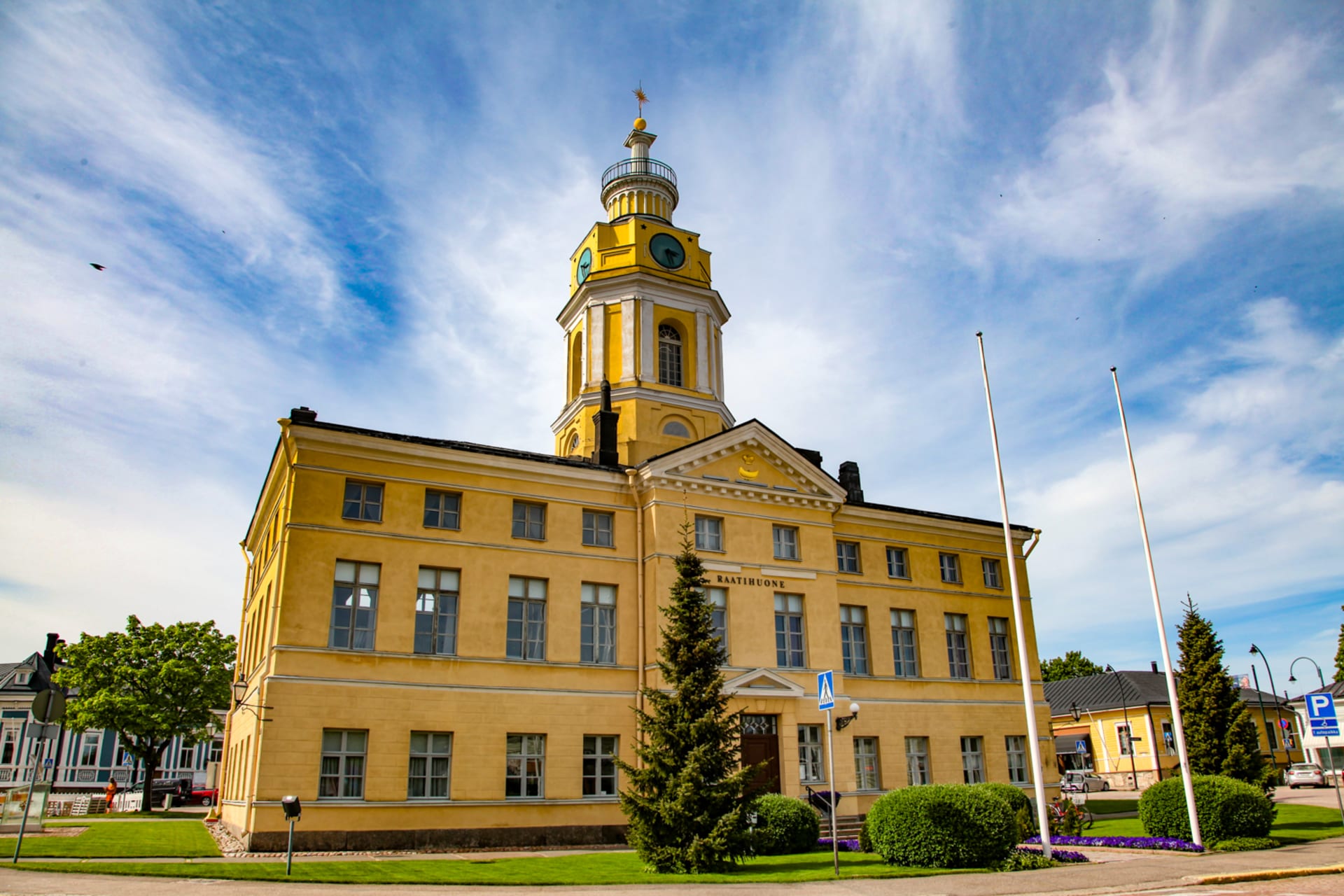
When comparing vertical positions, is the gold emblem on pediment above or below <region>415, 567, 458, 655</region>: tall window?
above

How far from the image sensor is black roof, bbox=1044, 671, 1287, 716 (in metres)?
56.6

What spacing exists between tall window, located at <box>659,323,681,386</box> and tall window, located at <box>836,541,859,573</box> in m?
8.47

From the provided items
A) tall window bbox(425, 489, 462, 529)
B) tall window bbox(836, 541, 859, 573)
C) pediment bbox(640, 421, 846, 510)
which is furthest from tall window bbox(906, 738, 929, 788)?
tall window bbox(425, 489, 462, 529)

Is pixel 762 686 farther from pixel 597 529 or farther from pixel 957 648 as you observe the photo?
pixel 957 648

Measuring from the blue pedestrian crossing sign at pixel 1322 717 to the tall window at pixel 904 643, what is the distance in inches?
482

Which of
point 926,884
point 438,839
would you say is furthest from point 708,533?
point 926,884

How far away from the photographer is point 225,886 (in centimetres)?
1384

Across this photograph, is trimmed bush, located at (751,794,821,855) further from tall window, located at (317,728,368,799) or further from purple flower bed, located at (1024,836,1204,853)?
tall window, located at (317,728,368,799)

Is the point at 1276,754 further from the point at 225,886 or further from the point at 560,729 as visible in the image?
the point at 225,886

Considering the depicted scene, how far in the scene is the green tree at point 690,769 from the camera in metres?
17.5

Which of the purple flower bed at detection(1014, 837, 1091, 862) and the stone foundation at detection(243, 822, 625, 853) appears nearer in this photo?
the purple flower bed at detection(1014, 837, 1091, 862)

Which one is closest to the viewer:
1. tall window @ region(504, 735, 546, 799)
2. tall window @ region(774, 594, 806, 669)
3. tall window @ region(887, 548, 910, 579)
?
tall window @ region(504, 735, 546, 799)

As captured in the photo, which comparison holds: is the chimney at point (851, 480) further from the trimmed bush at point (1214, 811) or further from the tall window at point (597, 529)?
the trimmed bush at point (1214, 811)

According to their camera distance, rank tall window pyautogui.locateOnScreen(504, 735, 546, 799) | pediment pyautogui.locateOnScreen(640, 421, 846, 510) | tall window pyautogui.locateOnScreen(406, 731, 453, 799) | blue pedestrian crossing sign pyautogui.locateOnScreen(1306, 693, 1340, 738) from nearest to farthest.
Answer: blue pedestrian crossing sign pyautogui.locateOnScreen(1306, 693, 1340, 738) < tall window pyautogui.locateOnScreen(406, 731, 453, 799) < tall window pyautogui.locateOnScreen(504, 735, 546, 799) < pediment pyautogui.locateOnScreen(640, 421, 846, 510)
